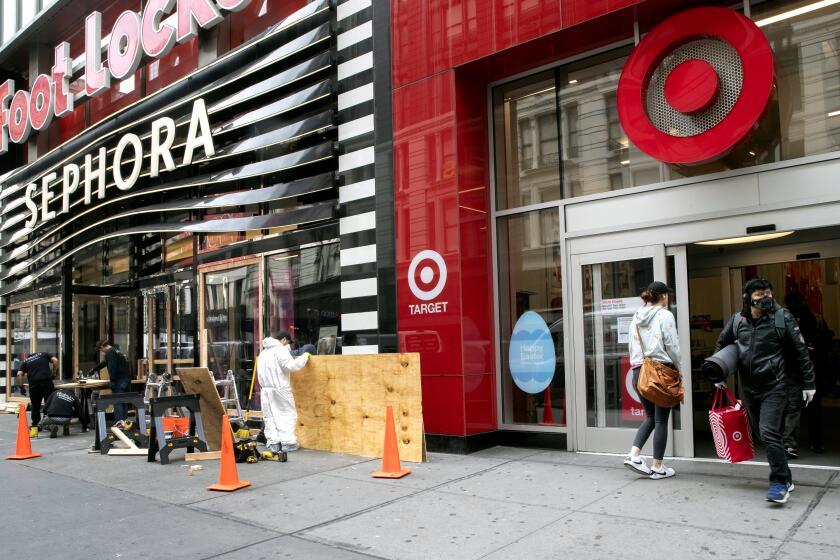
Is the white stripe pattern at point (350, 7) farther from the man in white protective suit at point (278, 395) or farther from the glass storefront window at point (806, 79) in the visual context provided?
the glass storefront window at point (806, 79)

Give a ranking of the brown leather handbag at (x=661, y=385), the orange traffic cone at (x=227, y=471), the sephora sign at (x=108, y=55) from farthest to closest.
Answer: the sephora sign at (x=108, y=55), the orange traffic cone at (x=227, y=471), the brown leather handbag at (x=661, y=385)

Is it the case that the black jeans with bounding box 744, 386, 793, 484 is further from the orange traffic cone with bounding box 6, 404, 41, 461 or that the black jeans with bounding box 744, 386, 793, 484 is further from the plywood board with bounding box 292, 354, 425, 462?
the orange traffic cone with bounding box 6, 404, 41, 461

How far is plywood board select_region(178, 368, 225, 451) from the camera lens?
378 inches

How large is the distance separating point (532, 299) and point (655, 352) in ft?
8.29

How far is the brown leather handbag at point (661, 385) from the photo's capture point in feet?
21.9

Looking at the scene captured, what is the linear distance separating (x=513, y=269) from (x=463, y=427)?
2.21m

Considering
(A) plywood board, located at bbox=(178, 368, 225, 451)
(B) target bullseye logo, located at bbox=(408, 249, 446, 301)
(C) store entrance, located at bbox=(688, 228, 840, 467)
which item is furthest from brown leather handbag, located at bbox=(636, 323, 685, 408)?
(A) plywood board, located at bbox=(178, 368, 225, 451)

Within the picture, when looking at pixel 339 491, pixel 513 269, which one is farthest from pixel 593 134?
pixel 339 491

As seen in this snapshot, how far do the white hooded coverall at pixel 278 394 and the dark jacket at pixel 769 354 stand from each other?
5471 mm

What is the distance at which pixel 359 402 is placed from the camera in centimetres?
894

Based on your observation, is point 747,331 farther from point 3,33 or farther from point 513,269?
point 3,33

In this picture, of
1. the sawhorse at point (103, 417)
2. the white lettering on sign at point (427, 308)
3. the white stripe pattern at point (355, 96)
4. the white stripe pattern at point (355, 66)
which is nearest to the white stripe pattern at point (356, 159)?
the white stripe pattern at point (355, 96)

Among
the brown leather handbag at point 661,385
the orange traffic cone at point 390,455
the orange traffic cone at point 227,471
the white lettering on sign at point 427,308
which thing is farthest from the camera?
the white lettering on sign at point 427,308

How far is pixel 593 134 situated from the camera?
28.7 feet
